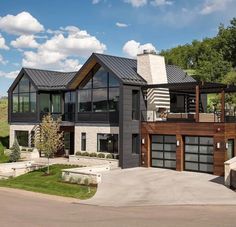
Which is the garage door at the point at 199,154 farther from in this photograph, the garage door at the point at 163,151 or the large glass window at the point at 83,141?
the large glass window at the point at 83,141

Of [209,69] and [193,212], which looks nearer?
[193,212]

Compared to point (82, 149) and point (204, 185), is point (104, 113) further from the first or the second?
point (204, 185)

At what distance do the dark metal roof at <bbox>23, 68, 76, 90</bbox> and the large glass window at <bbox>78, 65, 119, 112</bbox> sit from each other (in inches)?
186

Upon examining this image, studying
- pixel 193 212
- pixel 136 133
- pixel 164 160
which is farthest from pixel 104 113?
pixel 193 212

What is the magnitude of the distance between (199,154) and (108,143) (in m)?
7.49

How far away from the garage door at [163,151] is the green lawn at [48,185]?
7387 mm

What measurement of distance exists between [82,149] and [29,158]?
A: 244 inches

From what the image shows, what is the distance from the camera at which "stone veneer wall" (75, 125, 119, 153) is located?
3284 cm

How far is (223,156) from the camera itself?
27.6 metres

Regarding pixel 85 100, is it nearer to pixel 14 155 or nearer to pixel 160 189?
pixel 14 155

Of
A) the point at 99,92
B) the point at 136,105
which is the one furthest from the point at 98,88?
the point at 136,105

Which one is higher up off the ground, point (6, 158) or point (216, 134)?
point (216, 134)

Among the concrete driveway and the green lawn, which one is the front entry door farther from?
the green lawn

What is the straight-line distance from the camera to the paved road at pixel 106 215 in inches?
639
